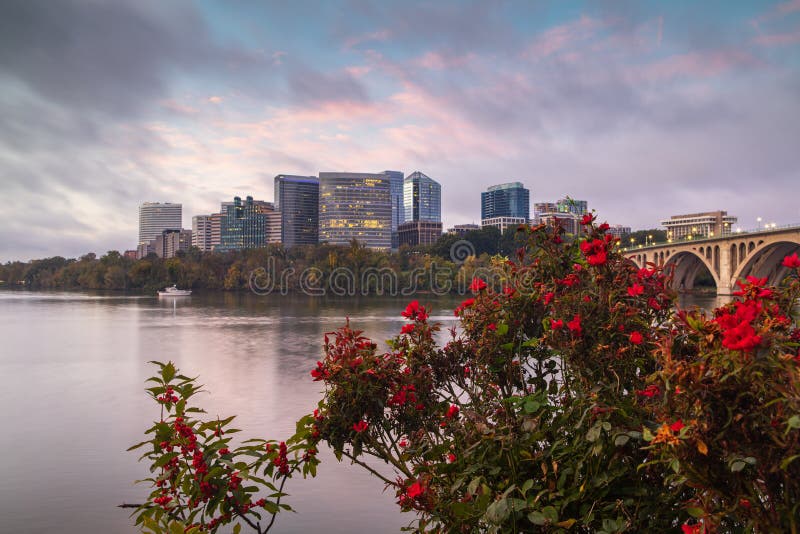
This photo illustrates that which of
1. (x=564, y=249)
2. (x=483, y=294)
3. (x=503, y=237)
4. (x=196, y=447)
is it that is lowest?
(x=196, y=447)

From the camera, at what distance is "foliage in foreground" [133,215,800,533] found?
1.63 m

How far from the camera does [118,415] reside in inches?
386

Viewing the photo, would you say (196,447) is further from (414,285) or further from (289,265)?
(289,265)

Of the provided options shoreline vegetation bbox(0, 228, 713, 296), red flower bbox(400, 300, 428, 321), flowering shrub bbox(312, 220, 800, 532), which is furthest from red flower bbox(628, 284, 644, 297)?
shoreline vegetation bbox(0, 228, 713, 296)

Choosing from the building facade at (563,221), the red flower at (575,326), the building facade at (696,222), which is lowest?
the red flower at (575,326)

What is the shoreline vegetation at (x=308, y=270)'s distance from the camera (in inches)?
2955

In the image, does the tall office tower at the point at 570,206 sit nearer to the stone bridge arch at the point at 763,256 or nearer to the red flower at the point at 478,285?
the red flower at the point at 478,285

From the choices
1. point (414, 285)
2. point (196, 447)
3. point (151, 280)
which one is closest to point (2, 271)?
point (151, 280)

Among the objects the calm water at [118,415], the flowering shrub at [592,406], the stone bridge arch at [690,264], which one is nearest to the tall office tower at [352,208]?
the stone bridge arch at [690,264]

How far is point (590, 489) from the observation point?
2.40 metres

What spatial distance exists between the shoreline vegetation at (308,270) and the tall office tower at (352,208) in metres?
79.9

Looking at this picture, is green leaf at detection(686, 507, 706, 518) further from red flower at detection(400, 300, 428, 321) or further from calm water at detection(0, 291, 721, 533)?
calm water at detection(0, 291, 721, 533)

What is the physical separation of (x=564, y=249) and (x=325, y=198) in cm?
19003

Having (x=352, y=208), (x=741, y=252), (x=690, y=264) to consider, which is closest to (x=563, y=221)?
(x=741, y=252)
